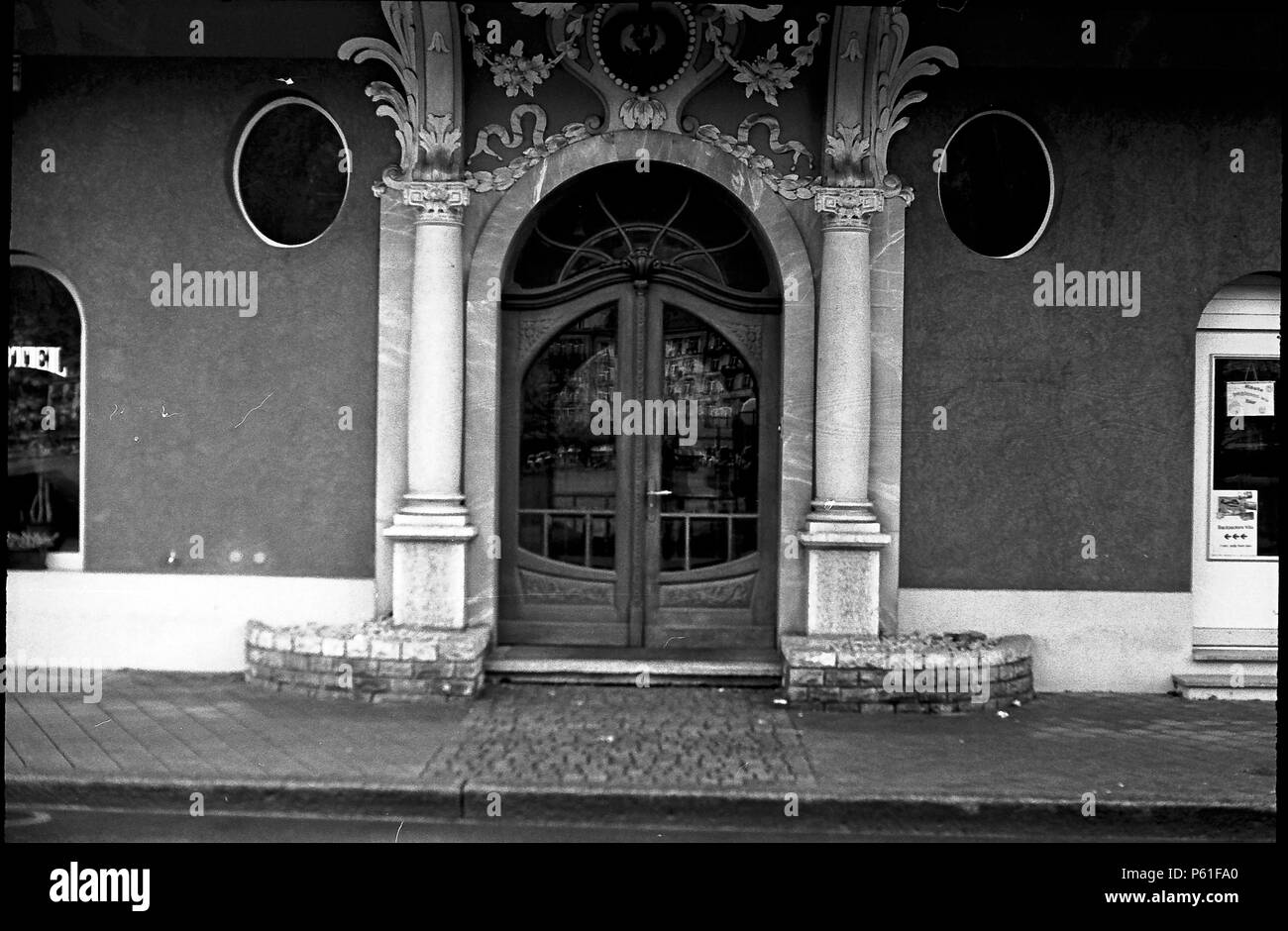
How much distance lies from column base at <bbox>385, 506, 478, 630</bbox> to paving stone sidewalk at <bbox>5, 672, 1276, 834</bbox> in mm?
674

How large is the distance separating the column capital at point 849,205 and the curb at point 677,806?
401 centimetres

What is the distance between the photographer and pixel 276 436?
826 centimetres

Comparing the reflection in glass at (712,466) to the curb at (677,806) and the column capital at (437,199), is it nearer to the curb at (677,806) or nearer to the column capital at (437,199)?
the column capital at (437,199)

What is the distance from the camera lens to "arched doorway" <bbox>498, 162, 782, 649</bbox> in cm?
837

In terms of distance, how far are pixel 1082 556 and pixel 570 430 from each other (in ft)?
12.6

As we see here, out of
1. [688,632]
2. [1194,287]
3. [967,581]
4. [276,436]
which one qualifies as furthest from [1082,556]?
[276,436]

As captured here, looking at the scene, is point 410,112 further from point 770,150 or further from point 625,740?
point 625,740

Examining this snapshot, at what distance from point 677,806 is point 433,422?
3.43 metres

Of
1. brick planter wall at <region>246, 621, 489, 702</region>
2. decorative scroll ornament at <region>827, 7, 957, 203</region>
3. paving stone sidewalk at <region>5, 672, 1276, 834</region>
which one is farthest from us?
decorative scroll ornament at <region>827, 7, 957, 203</region>

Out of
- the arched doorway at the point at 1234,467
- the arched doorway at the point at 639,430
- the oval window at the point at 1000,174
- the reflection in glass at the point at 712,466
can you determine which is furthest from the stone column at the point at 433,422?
the arched doorway at the point at 1234,467

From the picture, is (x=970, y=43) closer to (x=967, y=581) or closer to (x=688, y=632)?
(x=967, y=581)

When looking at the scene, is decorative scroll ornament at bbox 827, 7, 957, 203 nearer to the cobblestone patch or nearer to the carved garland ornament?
the carved garland ornament

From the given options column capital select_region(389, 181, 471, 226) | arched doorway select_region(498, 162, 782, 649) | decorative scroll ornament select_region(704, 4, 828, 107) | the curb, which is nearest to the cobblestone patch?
the curb

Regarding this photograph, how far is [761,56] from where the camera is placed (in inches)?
315
